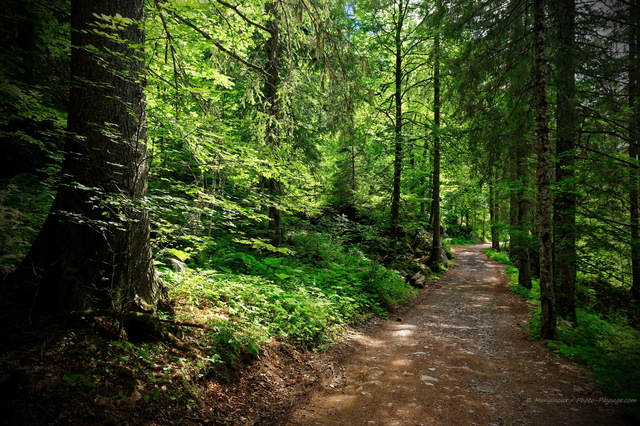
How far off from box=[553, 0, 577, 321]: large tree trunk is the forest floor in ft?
8.33

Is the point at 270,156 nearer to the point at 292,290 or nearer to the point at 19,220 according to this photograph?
the point at 292,290

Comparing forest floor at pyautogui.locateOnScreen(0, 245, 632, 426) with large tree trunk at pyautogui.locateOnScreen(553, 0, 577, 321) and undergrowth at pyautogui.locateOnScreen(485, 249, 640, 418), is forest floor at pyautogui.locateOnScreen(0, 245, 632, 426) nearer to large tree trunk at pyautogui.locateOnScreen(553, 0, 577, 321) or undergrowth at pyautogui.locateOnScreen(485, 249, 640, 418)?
undergrowth at pyautogui.locateOnScreen(485, 249, 640, 418)

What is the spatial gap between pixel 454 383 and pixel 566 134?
700cm

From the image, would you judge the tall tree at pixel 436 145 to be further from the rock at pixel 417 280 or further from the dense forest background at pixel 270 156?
the rock at pixel 417 280

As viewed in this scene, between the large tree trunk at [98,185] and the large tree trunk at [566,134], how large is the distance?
8906 mm

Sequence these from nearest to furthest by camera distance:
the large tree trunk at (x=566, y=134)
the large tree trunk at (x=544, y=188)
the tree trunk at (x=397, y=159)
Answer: the large tree trunk at (x=544, y=188), the large tree trunk at (x=566, y=134), the tree trunk at (x=397, y=159)

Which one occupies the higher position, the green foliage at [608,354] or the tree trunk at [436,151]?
the tree trunk at [436,151]

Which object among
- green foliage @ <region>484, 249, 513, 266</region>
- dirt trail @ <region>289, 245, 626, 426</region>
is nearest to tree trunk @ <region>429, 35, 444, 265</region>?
green foliage @ <region>484, 249, 513, 266</region>

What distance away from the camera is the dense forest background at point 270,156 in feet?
11.4

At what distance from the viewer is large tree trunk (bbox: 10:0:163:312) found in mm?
3275

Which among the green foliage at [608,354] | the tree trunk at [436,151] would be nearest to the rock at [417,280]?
the tree trunk at [436,151]

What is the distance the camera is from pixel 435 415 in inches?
143

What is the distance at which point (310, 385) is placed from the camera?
4410 millimetres

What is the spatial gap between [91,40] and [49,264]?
8.91 ft
